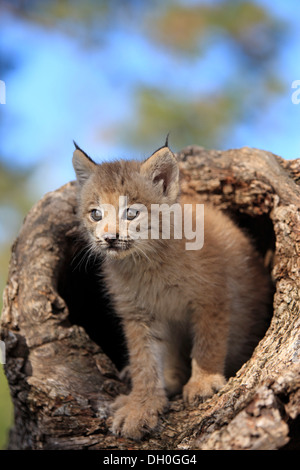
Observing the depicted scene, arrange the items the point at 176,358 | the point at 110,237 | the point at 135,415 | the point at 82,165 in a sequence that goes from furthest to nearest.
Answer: the point at 176,358, the point at 82,165, the point at 135,415, the point at 110,237

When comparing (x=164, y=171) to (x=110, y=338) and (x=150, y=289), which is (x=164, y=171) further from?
(x=110, y=338)

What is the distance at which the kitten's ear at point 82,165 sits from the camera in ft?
12.9

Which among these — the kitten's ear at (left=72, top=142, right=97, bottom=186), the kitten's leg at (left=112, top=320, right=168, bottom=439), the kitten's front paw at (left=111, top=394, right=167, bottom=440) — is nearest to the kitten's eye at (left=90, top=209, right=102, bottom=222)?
the kitten's ear at (left=72, top=142, right=97, bottom=186)

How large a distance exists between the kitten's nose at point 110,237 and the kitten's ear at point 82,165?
77 cm

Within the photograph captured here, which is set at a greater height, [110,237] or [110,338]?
[110,237]

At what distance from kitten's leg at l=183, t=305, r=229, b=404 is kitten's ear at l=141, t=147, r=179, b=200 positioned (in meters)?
0.93

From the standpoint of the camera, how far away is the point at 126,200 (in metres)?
3.50

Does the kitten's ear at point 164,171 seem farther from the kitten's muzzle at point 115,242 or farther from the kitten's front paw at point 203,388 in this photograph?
the kitten's front paw at point 203,388

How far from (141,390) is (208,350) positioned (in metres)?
0.57

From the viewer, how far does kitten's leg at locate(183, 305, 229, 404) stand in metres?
3.61

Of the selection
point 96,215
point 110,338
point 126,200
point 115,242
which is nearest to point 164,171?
point 126,200

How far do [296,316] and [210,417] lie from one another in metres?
0.87

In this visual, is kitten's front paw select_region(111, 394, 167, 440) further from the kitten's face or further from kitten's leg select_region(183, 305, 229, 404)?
the kitten's face
